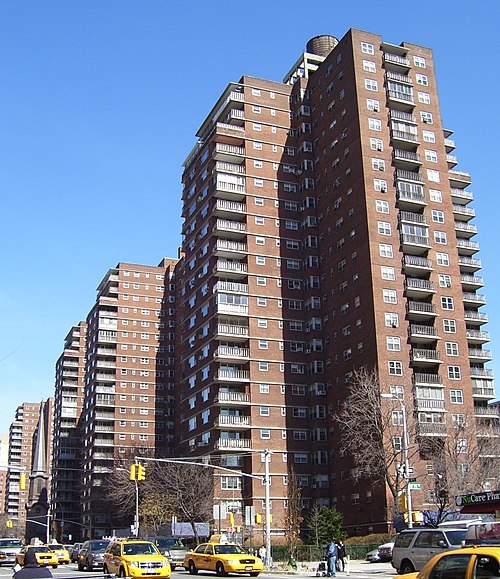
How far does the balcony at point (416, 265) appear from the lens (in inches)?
3017

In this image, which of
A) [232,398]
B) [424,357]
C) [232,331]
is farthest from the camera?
[232,331]

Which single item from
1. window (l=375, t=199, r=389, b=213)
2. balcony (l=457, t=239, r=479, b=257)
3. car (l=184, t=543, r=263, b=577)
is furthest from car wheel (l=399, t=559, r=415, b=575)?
balcony (l=457, t=239, r=479, b=257)

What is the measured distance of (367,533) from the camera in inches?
2677

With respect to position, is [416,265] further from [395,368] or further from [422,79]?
[422,79]

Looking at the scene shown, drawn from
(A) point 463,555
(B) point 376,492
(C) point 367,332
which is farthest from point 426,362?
(A) point 463,555

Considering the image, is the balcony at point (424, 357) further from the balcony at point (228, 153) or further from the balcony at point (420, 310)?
the balcony at point (228, 153)

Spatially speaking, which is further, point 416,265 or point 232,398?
point 232,398

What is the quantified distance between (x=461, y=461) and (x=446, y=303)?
2004 centimetres

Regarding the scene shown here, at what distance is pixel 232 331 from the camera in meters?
81.4

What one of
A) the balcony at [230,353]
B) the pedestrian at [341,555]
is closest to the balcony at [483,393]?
the balcony at [230,353]

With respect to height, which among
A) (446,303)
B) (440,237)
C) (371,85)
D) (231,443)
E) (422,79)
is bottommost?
(231,443)

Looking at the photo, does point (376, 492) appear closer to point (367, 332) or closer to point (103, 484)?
point (367, 332)

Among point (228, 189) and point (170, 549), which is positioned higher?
point (228, 189)

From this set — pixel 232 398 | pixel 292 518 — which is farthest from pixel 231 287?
pixel 292 518
